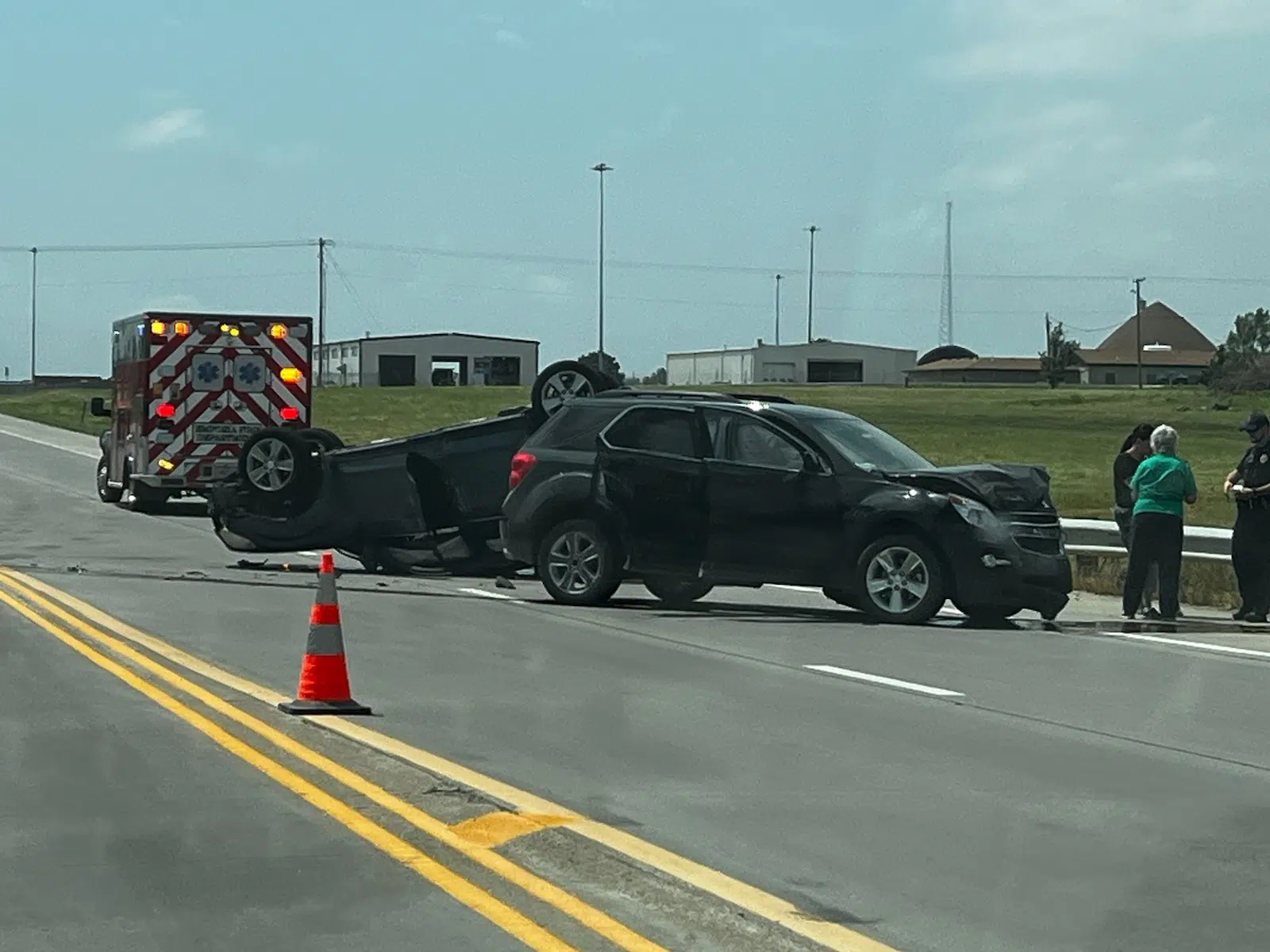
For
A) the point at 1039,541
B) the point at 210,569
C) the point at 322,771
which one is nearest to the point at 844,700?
the point at 322,771

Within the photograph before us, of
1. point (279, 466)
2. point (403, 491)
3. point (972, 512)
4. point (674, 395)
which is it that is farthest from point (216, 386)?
point (972, 512)

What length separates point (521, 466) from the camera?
19.2m

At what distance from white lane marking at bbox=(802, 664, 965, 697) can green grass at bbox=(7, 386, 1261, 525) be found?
14.7 metres

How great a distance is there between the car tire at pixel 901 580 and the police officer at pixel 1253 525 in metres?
2.77

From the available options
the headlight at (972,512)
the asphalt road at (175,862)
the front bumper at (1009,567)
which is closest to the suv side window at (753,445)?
the headlight at (972,512)

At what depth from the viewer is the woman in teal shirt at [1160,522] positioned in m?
17.9

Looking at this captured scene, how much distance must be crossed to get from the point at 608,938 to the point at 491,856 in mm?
1344

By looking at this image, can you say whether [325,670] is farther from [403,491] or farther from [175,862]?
[403,491]

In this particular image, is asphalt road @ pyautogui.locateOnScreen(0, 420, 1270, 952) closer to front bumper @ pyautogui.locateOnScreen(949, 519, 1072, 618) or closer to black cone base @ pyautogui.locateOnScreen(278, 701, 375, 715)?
black cone base @ pyautogui.locateOnScreen(278, 701, 375, 715)

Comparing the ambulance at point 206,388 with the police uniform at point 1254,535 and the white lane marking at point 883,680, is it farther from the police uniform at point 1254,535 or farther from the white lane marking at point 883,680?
the white lane marking at point 883,680

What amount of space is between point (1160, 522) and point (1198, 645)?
190cm

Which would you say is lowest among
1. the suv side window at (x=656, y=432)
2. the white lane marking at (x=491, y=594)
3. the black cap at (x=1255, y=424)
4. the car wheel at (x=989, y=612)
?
the white lane marking at (x=491, y=594)

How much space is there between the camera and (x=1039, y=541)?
1717 cm

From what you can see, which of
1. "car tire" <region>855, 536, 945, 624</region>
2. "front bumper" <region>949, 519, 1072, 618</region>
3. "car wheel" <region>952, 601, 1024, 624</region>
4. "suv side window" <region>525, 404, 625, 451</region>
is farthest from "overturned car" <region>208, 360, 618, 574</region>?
"front bumper" <region>949, 519, 1072, 618</region>
